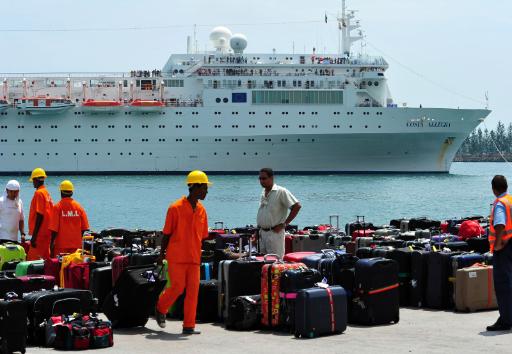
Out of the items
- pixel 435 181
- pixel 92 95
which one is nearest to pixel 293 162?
pixel 435 181

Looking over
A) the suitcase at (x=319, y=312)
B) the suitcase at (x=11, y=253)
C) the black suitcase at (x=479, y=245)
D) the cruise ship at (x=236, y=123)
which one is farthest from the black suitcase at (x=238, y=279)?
the cruise ship at (x=236, y=123)

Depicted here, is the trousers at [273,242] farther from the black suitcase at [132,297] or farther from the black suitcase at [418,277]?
the black suitcase at [132,297]

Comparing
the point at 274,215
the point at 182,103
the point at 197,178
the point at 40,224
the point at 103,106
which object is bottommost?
the point at 40,224

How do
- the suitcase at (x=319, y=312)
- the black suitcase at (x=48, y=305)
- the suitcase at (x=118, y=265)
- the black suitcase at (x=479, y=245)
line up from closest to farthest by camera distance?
the black suitcase at (x=48, y=305)
the suitcase at (x=319, y=312)
the suitcase at (x=118, y=265)
the black suitcase at (x=479, y=245)

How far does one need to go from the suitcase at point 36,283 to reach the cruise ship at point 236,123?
191ft

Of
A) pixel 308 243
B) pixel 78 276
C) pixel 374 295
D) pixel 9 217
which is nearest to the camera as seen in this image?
pixel 374 295

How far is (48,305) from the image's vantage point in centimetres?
822

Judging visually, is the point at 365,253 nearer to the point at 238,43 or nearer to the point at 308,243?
the point at 308,243

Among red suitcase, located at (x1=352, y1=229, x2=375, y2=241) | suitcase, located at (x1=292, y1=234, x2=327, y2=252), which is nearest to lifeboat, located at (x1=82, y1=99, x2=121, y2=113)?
red suitcase, located at (x1=352, y1=229, x2=375, y2=241)

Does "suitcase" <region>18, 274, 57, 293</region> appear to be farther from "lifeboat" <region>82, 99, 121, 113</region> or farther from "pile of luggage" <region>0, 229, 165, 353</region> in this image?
"lifeboat" <region>82, 99, 121, 113</region>

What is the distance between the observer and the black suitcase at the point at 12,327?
7.54 meters

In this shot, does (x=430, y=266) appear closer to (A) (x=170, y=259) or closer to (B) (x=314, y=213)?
(A) (x=170, y=259)

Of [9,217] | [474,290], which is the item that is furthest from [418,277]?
[9,217]

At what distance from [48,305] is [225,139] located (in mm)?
59820
